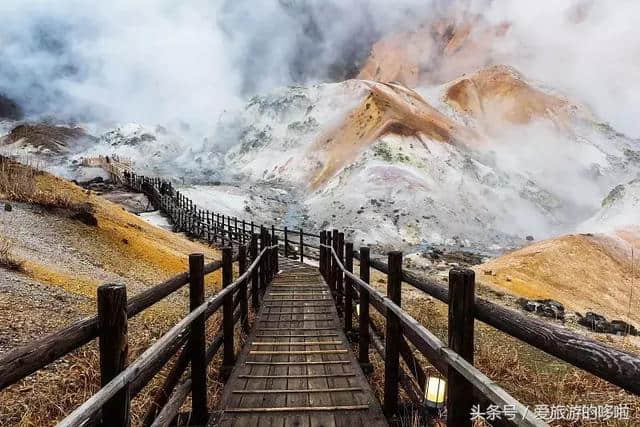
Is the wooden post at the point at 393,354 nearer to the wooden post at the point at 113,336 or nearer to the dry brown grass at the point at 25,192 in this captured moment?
the wooden post at the point at 113,336

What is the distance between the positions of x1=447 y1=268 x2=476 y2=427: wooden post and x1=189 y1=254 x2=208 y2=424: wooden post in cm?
197

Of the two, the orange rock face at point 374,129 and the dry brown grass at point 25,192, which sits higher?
the orange rock face at point 374,129

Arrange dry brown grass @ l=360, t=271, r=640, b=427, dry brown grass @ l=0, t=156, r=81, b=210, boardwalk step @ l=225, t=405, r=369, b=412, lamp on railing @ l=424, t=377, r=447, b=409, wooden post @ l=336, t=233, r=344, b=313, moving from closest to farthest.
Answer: lamp on railing @ l=424, t=377, r=447, b=409
boardwalk step @ l=225, t=405, r=369, b=412
dry brown grass @ l=360, t=271, r=640, b=427
wooden post @ l=336, t=233, r=344, b=313
dry brown grass @ l=0, t=156, r=81, b=210

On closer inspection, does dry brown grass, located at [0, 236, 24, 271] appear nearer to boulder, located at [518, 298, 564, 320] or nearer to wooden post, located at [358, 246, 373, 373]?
wooden post, located at [358, 246, 373, 373]

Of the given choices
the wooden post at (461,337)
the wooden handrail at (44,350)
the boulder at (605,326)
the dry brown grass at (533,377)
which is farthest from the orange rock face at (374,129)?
the wooden handrail at (44,350)

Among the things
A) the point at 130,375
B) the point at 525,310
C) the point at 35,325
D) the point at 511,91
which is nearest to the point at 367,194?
the point at 525,310

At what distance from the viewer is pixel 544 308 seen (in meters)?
11.1

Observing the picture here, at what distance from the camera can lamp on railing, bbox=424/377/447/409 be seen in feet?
10.3

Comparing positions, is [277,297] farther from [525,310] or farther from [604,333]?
[604,333]

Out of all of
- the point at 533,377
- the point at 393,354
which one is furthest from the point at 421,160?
the point at 393,354

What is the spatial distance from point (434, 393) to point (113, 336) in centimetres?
220

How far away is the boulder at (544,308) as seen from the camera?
10.8 m

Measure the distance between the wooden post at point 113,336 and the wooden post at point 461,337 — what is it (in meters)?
1.52

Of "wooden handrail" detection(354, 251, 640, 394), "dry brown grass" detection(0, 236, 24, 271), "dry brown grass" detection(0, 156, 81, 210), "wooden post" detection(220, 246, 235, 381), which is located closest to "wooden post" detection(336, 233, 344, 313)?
"wooden post" detection(220, 246, 235, 381)
